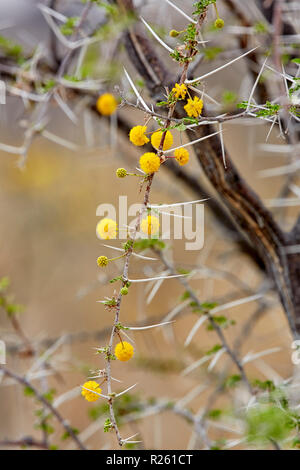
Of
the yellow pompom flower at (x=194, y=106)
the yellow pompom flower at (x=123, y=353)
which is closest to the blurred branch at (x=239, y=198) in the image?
the yellow pompom flower at (x=194, y=106)

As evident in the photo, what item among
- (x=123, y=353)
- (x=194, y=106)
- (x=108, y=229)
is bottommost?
(x=123, y=353)

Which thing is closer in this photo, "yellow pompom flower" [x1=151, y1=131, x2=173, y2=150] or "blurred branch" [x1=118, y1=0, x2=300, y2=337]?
"yellow pompom flower" [x1=151, y1=131, x2=173, y2=150]

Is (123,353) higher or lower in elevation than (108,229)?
lower

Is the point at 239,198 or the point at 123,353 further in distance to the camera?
the point at 239,198

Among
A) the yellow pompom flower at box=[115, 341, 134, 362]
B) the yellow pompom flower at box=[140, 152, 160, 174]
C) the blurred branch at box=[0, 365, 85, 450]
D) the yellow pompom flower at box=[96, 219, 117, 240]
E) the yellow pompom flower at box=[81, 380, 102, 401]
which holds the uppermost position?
the yellow pompom flower at box=[140, 152, 160, 174]

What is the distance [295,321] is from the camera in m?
0.81

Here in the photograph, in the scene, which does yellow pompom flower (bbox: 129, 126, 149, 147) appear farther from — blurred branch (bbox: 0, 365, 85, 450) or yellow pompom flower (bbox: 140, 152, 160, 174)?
blurred branch (bbox: 0, 365, 85, 450)

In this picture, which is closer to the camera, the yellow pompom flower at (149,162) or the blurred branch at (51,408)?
the yellow pompom flower at (149,162)

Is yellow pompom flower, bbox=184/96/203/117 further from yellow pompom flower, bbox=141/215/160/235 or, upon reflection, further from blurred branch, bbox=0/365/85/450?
blurred branch, bbox=0/365/85/450

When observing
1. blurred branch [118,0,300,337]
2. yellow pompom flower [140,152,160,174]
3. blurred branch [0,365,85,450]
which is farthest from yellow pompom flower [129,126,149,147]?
blurred branch [0,365,85,450]

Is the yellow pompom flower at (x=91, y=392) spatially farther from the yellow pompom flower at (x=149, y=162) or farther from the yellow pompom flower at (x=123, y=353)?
the yellow pompom flower at (x=149, y=162)

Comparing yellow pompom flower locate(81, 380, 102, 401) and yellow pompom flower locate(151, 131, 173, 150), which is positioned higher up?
yellow pompom flower locate(151, 131, 173, 150)

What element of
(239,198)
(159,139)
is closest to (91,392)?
(159,139)

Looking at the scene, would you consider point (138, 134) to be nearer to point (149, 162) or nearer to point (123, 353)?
point (149, 162)
